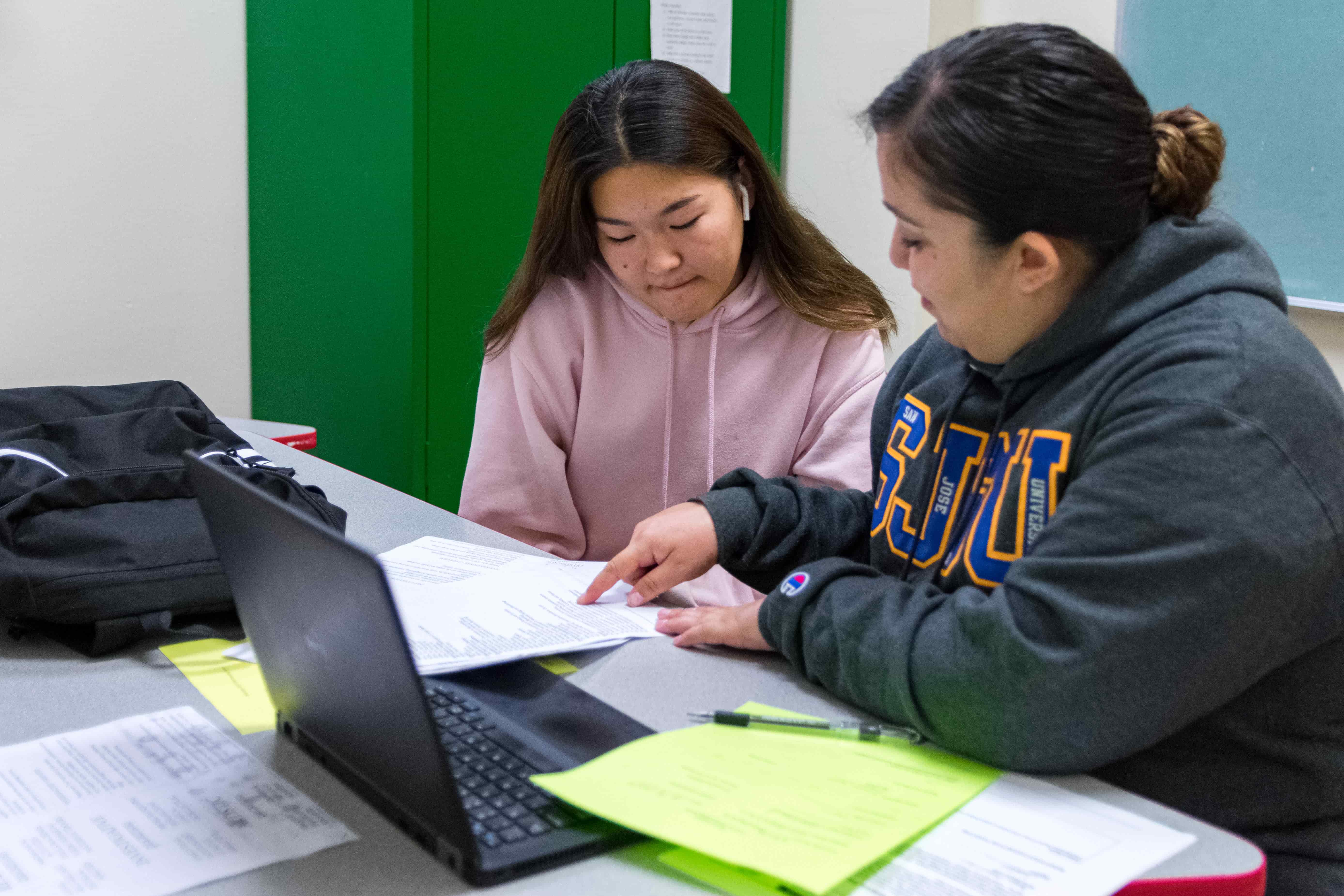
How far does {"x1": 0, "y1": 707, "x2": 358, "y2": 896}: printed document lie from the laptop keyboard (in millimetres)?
82

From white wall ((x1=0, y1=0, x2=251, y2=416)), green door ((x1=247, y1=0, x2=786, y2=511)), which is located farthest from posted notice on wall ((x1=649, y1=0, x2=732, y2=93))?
white wall ((x1=0, y1=0, x2=251, y2=416))

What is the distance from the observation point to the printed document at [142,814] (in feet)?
2.24

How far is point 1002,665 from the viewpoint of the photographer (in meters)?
0.79

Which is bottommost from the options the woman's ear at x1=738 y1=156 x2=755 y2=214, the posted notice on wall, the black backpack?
the black backpack

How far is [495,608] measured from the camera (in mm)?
1121

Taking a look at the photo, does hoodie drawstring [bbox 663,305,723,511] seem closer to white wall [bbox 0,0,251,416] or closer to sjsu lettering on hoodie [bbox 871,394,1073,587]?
sjsu lettering on hoodie [bbox 871,394,1073,587]

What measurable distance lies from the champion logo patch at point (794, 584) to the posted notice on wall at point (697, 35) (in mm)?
1880

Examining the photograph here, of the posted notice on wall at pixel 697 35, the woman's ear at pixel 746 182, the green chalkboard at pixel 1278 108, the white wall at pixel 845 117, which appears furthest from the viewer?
the white wall at pixel 845 117

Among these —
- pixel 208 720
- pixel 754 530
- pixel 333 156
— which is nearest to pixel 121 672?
pixel 208 720

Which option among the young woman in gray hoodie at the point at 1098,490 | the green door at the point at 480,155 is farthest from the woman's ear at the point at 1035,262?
the green door at the point at 480,155

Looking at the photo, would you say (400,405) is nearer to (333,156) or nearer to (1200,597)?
(333,156)

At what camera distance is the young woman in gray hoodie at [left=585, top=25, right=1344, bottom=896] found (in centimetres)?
75

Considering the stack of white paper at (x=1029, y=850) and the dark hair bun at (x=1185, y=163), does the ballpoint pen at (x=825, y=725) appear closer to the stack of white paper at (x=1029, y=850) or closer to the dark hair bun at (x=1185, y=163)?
the stack of white paper at (x=1029, y=850)

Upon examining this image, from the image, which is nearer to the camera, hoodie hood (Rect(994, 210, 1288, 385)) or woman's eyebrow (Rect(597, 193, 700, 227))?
hoodie hood (Rect(994, 210, 1288, 385))
